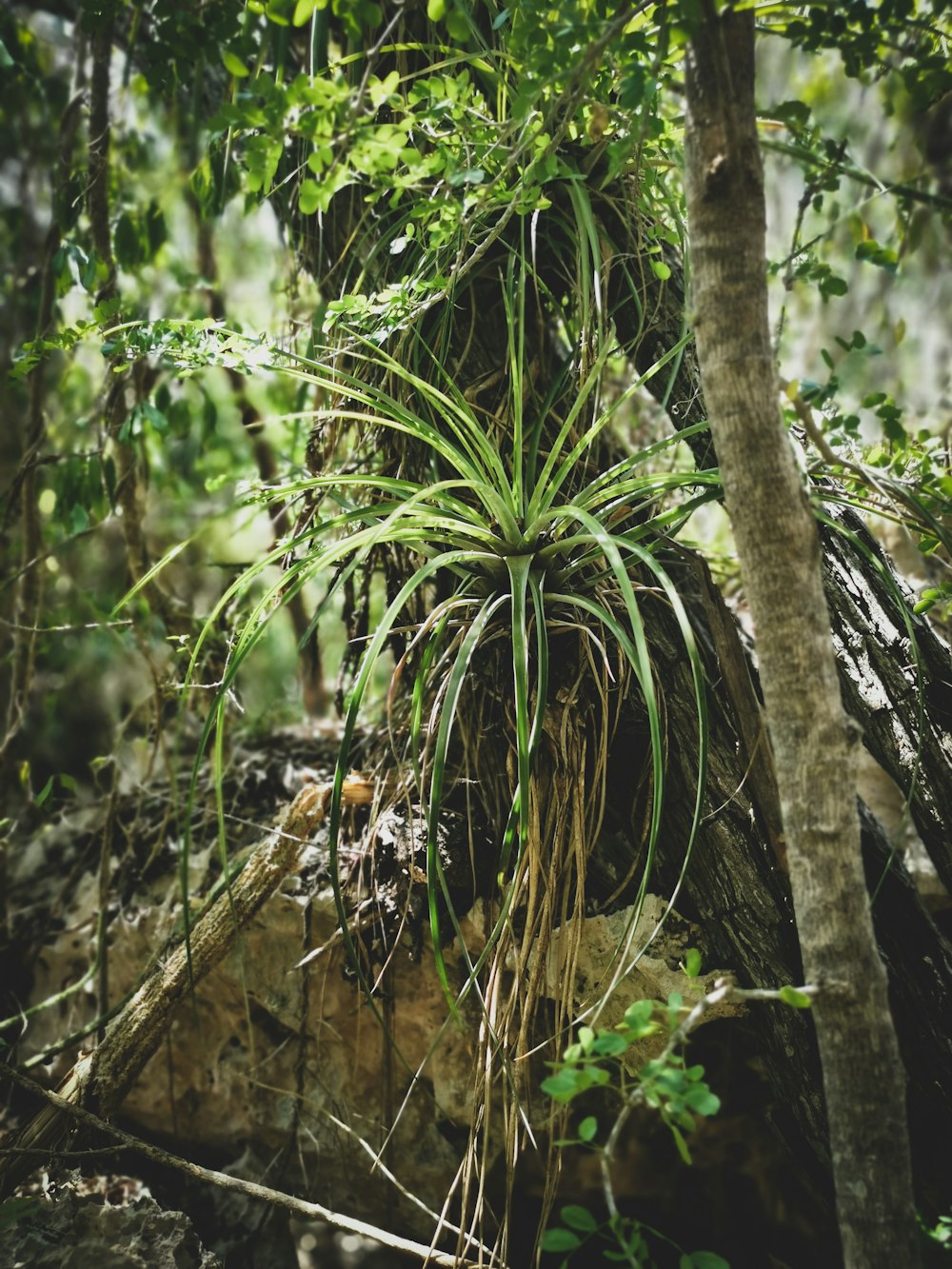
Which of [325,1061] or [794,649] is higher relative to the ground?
[794,649]

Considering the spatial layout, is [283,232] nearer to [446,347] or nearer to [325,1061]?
[446,347]

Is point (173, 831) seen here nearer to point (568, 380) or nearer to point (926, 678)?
point (568, 380)

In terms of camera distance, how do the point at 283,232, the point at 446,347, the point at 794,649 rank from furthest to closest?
the point at 283,232 < the point at 446,347 < the point at 794,649

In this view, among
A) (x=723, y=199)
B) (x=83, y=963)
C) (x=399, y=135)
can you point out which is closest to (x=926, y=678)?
(x=723, y=199)

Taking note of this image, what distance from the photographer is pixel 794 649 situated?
2.41ft

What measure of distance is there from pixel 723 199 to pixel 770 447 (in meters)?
0.23

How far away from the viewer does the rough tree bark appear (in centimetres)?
70

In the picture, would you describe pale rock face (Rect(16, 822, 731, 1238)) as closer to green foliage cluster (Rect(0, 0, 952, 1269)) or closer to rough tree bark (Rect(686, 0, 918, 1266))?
green foliage cluster (Rect(0, 0, 952, 1269))

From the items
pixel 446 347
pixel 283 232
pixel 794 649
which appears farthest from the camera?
pixel 283 232

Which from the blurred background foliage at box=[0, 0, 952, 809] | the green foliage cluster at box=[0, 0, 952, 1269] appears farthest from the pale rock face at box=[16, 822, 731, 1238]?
the blurred background foliage at box=[0, 0, 952, 809]

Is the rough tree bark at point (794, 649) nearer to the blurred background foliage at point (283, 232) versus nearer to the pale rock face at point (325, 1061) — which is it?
the blurred background foliage at point (283, 232)

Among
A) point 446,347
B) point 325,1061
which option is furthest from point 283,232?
point 325,1061

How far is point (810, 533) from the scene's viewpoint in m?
0.73

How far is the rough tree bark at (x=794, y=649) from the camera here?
699 mm
